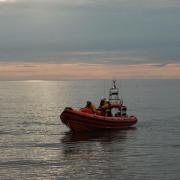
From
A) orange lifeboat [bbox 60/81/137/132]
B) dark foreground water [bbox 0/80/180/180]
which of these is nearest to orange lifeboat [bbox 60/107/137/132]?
orange lifeboat [bbox 60/81/137/132]

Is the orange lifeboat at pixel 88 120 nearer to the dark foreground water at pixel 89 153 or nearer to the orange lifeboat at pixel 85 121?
the orange lifeboat at pixel 85 121

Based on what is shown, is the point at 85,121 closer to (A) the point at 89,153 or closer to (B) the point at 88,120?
(B) the point at 88,120

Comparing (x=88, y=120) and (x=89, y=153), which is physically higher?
(x=88, y=120)

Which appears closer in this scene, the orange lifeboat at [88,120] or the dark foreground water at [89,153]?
the dark foreground water at [89,153]

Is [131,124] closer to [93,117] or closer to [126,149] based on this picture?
[93,117]

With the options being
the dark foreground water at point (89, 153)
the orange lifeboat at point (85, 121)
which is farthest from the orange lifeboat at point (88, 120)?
the dark foreground water at point (89, 153)

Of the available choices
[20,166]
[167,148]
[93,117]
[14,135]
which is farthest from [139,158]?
[14,135]


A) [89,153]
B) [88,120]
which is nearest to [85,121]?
[88,120]

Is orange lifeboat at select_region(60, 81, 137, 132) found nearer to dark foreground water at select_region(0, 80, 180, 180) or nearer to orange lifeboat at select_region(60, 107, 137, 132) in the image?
orange lifeboat at select_region(60, 107, 137, 132)

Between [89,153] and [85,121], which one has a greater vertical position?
[85,121]

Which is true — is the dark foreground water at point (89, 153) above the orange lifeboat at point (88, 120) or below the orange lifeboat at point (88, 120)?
below

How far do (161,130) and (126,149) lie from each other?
10.7 meters

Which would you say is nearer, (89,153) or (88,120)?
(89,153)

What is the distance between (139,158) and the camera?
2619cm
